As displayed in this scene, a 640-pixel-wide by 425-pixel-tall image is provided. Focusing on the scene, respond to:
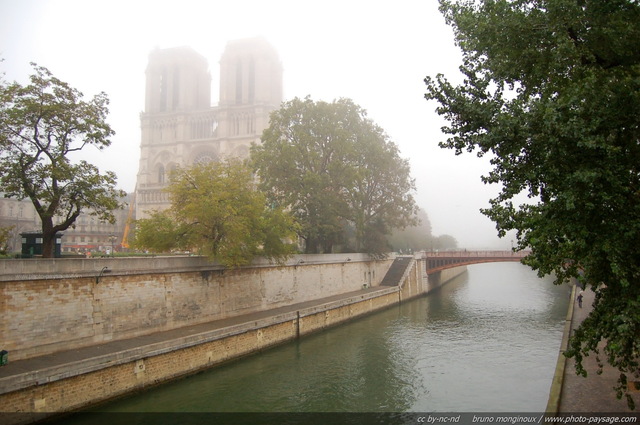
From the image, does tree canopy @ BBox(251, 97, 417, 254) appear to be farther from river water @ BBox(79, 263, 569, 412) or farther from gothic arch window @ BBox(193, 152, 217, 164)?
gothic arch window @ BBox(193, 152, 217, 164)

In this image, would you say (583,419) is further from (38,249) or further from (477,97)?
(38,249)

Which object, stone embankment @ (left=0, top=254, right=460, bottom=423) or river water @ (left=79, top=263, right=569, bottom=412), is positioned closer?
stone embankment @ (left=0, top=254, right=460, bottom=423)

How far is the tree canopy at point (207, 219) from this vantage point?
22203mm

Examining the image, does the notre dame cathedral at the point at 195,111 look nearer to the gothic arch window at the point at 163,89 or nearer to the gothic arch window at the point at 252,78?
the gothic arch window at the point at 252,78

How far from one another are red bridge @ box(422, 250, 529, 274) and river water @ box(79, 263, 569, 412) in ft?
55.0

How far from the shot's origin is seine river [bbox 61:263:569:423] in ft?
51.0

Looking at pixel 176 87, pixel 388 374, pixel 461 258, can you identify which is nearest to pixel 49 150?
pixel 388 374

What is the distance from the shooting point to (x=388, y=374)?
63.2ft

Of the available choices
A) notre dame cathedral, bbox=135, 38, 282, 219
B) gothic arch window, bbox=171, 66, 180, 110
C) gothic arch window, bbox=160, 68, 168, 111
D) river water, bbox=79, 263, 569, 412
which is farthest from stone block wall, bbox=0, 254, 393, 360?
gothic arch window, bbox=160, 68, 168, 111

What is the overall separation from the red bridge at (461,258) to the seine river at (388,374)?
55.0 ft

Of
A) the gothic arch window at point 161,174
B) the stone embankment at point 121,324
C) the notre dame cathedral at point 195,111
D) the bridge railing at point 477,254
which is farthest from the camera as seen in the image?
the gothic arch window at point 161,174

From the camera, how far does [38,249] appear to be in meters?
20.9

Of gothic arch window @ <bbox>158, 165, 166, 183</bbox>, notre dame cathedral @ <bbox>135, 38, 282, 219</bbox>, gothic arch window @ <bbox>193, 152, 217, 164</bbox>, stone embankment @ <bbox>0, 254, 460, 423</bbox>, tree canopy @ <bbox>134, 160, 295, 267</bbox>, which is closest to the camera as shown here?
stone embankment @ <bbox>0, 254, 460, 423</bbox>

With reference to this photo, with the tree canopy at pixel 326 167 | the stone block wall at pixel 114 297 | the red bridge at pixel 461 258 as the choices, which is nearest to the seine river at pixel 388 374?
the stone block wall at pixel 114 297
